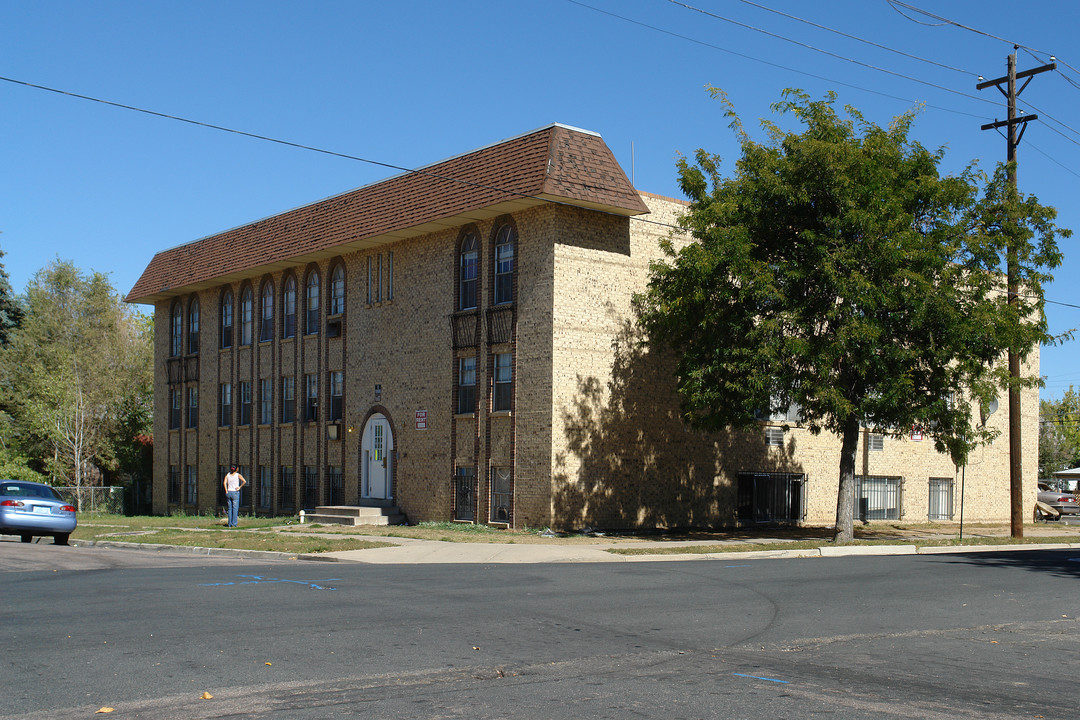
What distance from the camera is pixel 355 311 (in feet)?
104

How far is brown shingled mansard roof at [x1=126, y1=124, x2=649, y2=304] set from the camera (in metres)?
24.9

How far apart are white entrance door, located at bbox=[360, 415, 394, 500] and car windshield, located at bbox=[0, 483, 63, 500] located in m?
9.49

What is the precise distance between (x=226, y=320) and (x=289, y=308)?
471 cm

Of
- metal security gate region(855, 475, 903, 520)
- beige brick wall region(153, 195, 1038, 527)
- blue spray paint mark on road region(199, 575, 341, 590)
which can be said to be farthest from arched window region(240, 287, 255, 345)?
blue spray paint mark on road region(199, 575, 341, 590)

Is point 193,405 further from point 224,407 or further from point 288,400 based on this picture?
point 288,400

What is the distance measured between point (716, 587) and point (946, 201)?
12721mm

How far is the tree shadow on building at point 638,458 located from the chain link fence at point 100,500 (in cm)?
2716

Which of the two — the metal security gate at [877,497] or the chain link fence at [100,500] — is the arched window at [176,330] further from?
the metal security gate at [877,497]

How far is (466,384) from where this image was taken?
90.7 ft

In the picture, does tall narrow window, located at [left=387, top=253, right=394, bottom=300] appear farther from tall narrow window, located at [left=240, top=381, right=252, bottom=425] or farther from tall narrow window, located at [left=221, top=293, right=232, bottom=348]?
tall narrow window, located at [left=221, top=293, right=232, bottom=348]

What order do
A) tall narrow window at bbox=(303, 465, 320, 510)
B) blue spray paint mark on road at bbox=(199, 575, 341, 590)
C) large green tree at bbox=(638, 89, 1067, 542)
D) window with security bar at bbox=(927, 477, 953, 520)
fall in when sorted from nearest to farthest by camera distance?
blue spray paint mark on road at bbox=(199, 575, 341, 590) < large green tree at bbox=(638, 89, 1067, 542) < tall narrow window at bbox=(303, 465, 320, 510) < window with security bar at bbox=(927, 477, 953, 520)

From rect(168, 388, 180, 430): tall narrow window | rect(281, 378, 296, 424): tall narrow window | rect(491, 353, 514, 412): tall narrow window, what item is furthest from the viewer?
rect(168, 388, 180, 430): tall narrow window

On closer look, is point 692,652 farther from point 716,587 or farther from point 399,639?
point 716,587

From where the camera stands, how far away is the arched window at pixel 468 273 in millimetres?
27766
